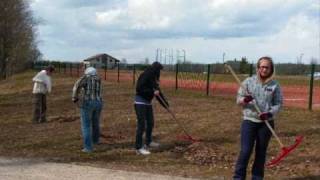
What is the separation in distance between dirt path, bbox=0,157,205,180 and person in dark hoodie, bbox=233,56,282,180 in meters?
1.60

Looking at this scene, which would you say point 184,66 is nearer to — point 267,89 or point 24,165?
point 24,165

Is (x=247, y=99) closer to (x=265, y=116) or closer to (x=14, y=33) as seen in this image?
(x=265, y=116)

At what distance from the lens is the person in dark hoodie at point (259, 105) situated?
328 inches

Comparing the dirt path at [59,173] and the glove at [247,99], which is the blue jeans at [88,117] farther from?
the glove at [247,99]

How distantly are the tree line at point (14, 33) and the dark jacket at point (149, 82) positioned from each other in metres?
50.7

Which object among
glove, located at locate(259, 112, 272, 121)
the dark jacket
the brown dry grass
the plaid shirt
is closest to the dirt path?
the brown dry grass

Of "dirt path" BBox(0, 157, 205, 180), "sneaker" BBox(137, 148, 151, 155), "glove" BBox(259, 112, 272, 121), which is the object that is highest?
"glove" BBox(259, 112, 272, 121)

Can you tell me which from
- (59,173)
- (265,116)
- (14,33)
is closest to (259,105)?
(265,116)

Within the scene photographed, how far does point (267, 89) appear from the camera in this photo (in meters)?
8.41

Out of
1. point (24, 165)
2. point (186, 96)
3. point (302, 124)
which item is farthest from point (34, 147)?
point (186, 96)

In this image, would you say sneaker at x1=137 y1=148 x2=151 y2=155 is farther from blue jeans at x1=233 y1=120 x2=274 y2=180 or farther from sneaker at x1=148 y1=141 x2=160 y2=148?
blue jeans at x1=233 y1=120 x2=274 y2=180

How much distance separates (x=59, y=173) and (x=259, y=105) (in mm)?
3531

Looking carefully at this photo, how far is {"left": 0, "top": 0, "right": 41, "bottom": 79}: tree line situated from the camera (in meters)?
63.6

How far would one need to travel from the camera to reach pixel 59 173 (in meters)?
10.2
